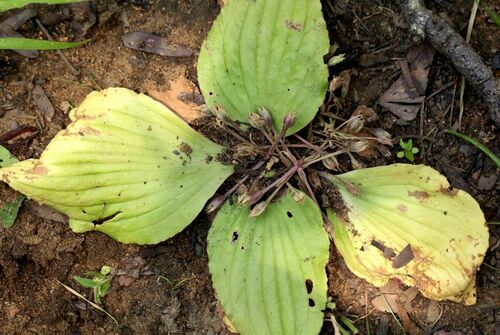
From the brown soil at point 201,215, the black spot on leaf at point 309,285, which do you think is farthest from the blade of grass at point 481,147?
the black spot on leaf at point 309,285

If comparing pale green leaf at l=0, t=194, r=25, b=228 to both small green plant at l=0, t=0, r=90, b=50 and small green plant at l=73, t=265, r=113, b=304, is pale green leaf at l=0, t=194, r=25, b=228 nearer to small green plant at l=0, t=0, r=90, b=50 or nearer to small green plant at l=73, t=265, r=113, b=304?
small green plant at l=73, t=265, r=113, b=304

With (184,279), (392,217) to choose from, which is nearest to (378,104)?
(392,217)

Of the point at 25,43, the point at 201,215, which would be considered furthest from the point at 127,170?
the point at 25,43

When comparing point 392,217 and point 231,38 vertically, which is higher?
point 231,38

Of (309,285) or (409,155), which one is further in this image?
(409,155)

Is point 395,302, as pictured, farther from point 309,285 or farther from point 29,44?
point 29,44

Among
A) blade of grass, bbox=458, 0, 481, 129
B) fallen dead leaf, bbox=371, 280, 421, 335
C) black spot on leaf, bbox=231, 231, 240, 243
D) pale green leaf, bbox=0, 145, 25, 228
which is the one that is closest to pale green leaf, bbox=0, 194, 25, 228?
pale green leaf, bbox=0, 145, 25, 228

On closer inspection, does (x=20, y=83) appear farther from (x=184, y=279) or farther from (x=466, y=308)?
(x=466, y=308)
